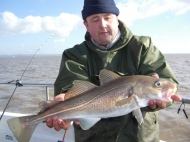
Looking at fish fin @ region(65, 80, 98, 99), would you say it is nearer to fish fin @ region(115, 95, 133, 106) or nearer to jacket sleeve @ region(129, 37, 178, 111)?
fish fin @ region(115, 95, 133, 106)

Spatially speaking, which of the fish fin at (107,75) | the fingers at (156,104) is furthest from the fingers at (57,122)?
the fingers at (156,104)

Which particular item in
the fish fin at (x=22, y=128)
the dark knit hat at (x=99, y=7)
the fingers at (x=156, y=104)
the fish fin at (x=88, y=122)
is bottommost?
the fish fin at (x=22, y=128)

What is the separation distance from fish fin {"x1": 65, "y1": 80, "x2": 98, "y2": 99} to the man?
0.15 metres

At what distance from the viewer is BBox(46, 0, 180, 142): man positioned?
115 inches

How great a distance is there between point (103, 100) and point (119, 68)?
0.68 m

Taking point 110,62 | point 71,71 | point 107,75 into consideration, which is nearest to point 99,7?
point 110,62

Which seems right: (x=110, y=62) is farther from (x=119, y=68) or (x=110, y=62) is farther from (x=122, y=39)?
(x=122, y=39)

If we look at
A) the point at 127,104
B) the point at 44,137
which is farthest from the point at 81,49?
the point at 44,137

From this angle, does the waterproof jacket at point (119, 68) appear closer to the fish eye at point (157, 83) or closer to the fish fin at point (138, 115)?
the fish fin at point (138, 115)

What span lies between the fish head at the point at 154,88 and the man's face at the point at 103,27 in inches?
35.6

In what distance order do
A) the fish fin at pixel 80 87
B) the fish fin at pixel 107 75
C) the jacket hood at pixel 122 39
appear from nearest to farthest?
1. the fish fin at pixel 107 75
2. the fish fin at pixel 80 87
3. the jacket hood at pixel 122 39

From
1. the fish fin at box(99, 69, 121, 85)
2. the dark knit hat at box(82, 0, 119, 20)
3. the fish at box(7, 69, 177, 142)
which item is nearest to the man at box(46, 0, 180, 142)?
the dark knit hat at box(82, 0, 119, 20)

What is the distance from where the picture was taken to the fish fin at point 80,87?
2904 mm

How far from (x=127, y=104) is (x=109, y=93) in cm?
25
